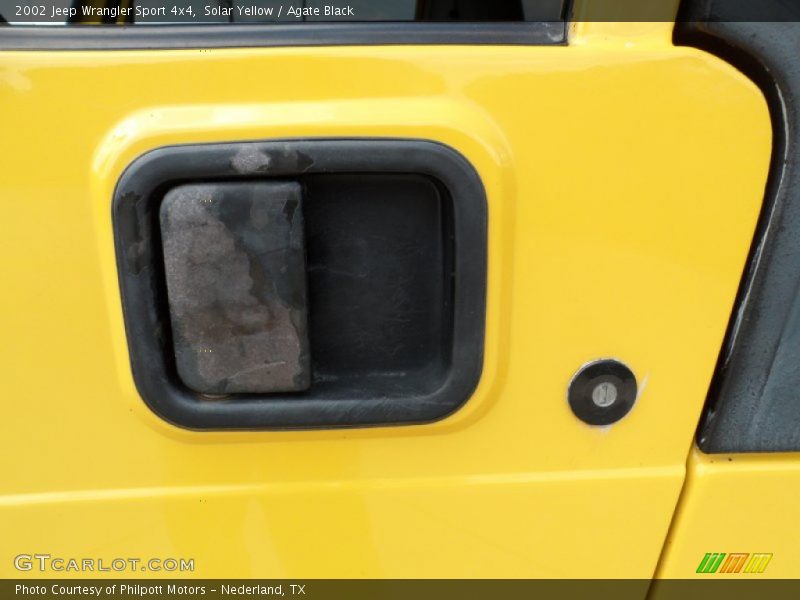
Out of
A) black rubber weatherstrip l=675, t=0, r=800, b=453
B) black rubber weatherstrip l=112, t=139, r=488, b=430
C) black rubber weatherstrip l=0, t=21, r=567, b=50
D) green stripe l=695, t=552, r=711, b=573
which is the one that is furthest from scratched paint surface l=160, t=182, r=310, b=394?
green stripe l=695, t=552, r=711, b=573

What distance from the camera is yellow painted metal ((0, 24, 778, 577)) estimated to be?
76cm

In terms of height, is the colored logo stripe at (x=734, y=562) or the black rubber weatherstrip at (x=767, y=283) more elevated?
the black rubber weatherstrip at (x=767, y=283)

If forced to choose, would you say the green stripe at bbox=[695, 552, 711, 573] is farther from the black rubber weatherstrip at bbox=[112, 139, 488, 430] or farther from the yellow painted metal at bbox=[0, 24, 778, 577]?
the black rubber weatherstrip at bbox=[112, 139, 488, 430]

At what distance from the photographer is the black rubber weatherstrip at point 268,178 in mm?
754

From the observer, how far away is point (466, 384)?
0.85 metres

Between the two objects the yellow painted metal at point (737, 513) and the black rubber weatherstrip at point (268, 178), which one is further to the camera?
the yellow painted metal at point (737, 513)

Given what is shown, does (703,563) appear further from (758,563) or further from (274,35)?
(274,35)

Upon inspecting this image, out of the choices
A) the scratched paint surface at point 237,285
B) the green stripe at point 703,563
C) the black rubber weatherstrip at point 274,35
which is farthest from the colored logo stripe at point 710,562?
the black rubber weatherstrip at point 274,35

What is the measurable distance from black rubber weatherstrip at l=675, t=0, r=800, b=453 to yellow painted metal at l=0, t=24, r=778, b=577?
24mm

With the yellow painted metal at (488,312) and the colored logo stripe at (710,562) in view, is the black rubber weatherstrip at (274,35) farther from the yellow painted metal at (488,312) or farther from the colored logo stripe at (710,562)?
the colored logo stripe at (710,562)

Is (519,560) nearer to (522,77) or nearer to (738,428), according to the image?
(738,428)

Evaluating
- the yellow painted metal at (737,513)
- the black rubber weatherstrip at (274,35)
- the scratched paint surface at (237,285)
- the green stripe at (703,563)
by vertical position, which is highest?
the black rubber weatherstrip at (274,35)

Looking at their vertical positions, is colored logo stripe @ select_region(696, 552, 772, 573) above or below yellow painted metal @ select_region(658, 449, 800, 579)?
below

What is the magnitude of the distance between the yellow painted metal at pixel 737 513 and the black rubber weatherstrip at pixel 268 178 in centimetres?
36
